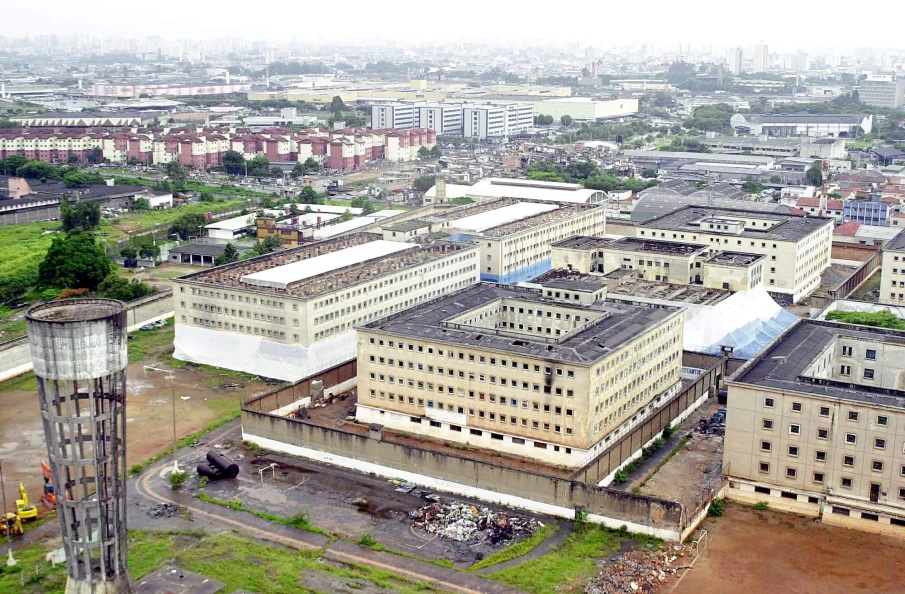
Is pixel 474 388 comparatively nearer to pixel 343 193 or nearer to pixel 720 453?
pixel 720 453

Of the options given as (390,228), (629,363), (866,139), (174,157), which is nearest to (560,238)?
(390,228)

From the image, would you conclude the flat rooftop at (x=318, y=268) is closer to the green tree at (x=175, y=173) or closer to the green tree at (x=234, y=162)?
the green tree at (x=175, y=173)

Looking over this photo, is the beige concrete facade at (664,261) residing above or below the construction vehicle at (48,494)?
above

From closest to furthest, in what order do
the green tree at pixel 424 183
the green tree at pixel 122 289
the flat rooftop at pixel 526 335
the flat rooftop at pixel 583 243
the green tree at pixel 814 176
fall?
the flat rooftop at pixel 526 335 → the green tree at pixel 122 289 → the flat rooftop at pixel 583 243 → the green tree at pixel 424 183 → the green tree at pixel 814 176

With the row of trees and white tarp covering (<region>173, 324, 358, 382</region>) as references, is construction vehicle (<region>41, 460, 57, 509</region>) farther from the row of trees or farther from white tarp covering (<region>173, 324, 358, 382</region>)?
the row of trees

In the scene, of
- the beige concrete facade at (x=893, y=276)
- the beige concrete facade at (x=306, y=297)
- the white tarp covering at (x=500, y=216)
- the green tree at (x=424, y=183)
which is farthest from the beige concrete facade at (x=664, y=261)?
the green tree at (x=424, y=183)

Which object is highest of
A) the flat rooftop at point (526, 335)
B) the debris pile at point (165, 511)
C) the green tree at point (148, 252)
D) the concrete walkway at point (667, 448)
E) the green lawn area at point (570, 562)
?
the flat rooftop at point (526, 335)

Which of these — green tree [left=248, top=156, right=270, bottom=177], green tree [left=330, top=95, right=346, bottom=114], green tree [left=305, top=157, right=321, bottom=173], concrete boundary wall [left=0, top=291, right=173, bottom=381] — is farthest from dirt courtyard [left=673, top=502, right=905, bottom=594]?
green tree [left=330, top=95, right=346, bottom=114]
